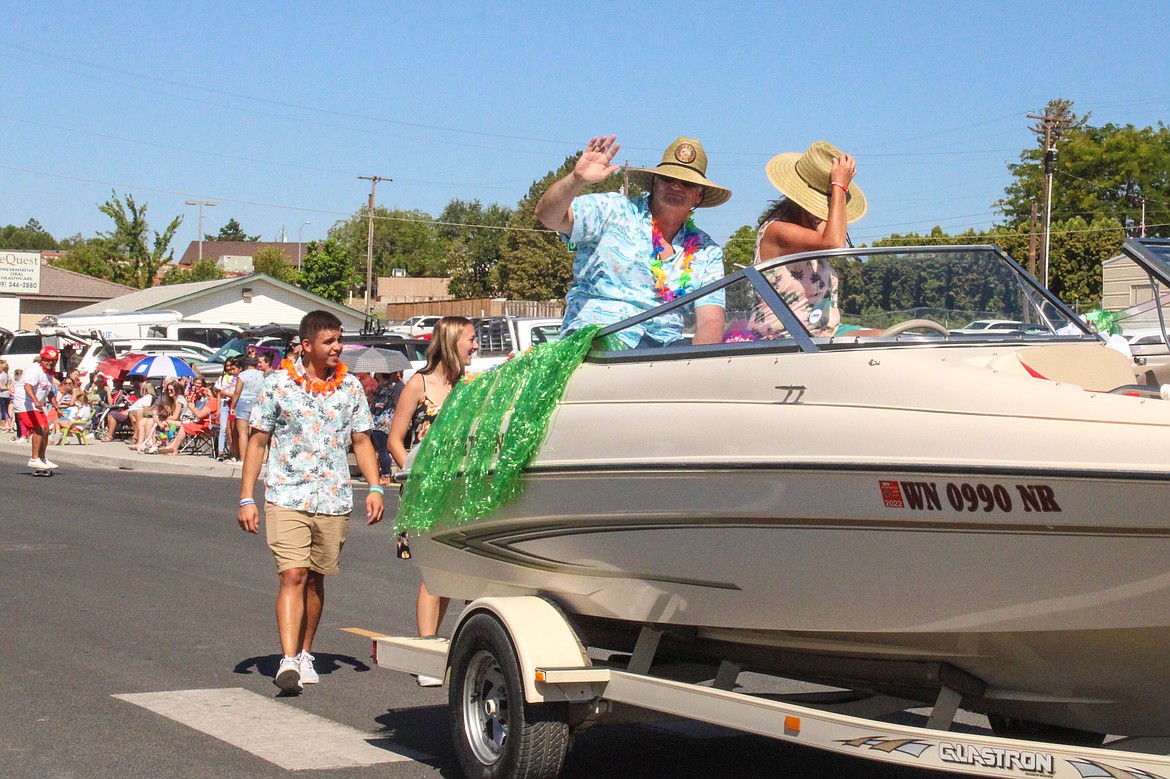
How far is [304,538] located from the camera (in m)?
6.86

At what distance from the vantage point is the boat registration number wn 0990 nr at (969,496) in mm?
3678

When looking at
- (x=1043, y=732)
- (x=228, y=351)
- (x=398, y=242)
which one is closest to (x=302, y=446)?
(x=1043, y=732)

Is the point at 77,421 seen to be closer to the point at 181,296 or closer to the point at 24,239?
the point at 181,296

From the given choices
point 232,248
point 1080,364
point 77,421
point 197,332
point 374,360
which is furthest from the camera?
point 232,248

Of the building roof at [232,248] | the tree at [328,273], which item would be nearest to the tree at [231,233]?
the building roof at [232,248]

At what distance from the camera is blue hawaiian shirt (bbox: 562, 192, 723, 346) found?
5809 mm

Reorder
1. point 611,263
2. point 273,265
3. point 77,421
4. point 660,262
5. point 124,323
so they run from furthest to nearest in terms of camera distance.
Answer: point 273,265, point 124,323, point 77,421, point 660,262, point 611,263

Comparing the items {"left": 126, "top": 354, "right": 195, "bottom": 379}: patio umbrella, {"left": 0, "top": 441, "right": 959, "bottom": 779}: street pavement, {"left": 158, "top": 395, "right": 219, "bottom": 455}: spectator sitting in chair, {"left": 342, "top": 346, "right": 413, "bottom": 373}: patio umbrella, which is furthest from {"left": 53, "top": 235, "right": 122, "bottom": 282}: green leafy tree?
{"left": 0, "top": 441, "right": 959, "bottom": 779}: street pavement

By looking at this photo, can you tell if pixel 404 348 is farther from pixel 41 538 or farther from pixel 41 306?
pixel 41 306

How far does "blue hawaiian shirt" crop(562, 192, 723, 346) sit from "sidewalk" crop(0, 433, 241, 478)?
14714mm

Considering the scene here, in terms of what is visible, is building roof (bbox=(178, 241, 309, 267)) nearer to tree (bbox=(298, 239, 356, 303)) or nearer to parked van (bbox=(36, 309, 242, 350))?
tree (bbox=(298, 239, 356, 303))

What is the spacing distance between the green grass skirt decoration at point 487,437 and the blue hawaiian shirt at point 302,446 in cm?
90

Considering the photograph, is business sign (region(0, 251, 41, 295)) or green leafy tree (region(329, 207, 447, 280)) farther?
green leafy tree (region(329, 207, 447, 280))

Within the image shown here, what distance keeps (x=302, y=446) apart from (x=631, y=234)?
6.99 ft
